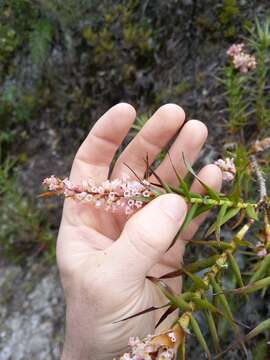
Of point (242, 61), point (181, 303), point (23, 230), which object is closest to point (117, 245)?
point (181, 303)

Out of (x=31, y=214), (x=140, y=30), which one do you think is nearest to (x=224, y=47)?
(x=140, y=30)

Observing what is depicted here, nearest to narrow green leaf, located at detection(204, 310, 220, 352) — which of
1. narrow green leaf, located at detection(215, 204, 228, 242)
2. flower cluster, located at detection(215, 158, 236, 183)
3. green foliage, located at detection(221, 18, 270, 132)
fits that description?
narrow green leaf, located at detection(215, 204, 228, 242)

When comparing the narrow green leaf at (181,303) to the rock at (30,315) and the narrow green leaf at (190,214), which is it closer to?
the narrow green leaf at (190,214)

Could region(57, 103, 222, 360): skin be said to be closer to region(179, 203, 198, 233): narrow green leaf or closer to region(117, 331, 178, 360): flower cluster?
region(179, 203, 198, 233): narrow green leaf

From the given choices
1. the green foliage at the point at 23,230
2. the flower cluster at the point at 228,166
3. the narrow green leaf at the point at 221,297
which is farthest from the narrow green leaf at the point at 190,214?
the green foliage at the point at 23,230

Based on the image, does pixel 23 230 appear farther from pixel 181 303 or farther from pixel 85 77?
pixel 181 303

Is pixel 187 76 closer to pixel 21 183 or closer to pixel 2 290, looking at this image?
pixel 21 183
